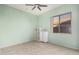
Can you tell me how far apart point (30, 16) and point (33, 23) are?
32 centimetres

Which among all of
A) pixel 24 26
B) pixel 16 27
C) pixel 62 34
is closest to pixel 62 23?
pixel 62 34

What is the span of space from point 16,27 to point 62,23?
1.67 meters

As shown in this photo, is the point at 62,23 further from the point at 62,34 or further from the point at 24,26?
the point at 24,26

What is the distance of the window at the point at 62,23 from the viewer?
121 inches

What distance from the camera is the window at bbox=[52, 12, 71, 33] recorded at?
306 cm

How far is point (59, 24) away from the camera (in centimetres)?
308

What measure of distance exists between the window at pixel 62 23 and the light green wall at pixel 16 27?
0.78 meters

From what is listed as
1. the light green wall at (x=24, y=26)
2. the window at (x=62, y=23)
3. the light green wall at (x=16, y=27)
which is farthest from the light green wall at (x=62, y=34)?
the light green wall at (x=16, y=27)

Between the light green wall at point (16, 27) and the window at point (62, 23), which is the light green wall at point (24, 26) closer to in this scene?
the light green wall at point (16, 27)

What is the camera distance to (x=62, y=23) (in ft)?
10.1

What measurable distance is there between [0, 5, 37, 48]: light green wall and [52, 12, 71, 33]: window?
0.78 metres
